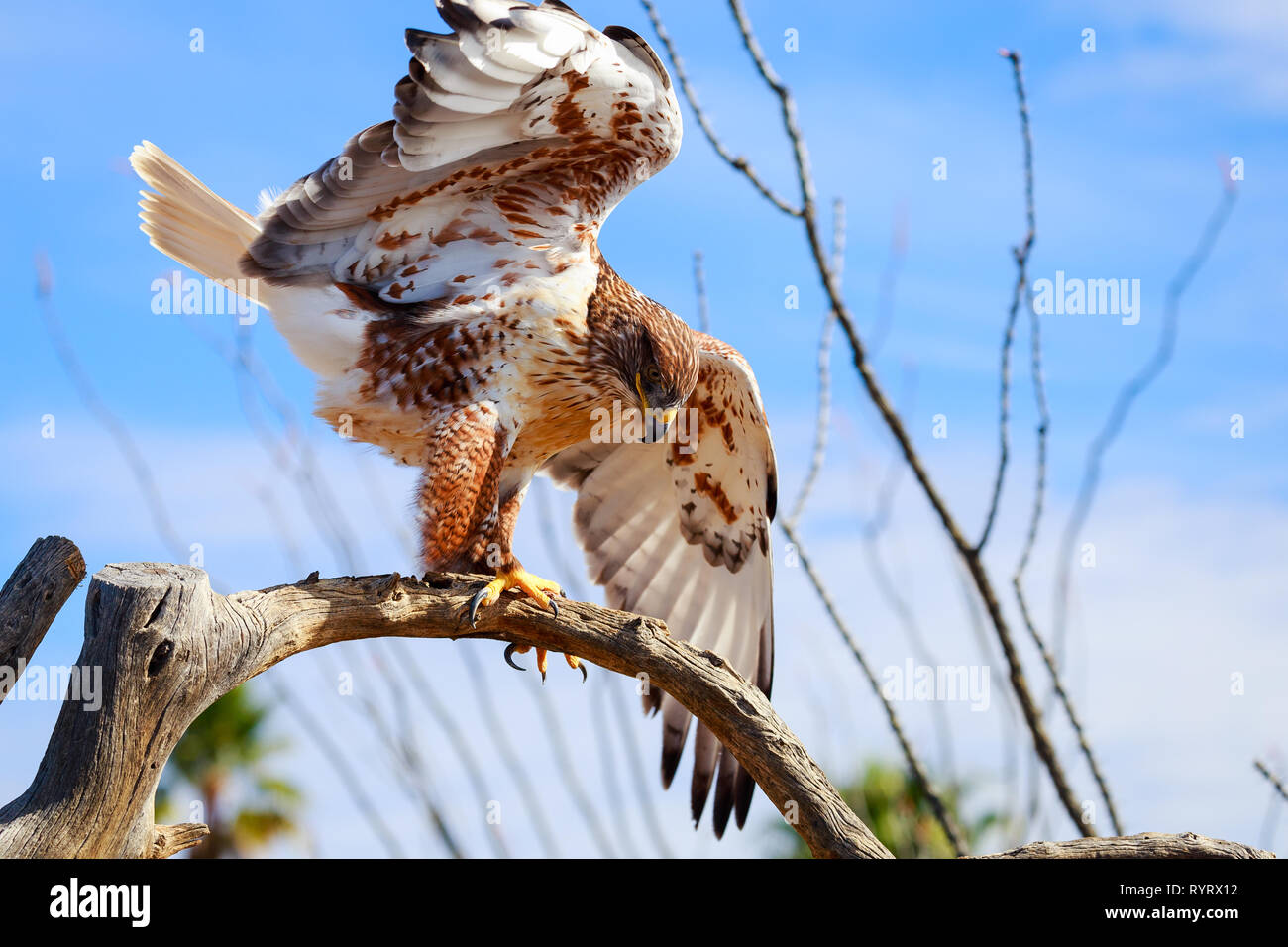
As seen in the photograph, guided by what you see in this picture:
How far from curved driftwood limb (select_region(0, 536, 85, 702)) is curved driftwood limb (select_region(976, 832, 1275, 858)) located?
300cm

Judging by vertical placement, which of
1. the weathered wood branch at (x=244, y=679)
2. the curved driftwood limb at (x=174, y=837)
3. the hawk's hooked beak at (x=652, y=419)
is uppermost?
the hawk's hooked beak at (x=652, y=419)

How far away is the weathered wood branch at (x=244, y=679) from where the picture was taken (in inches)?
115

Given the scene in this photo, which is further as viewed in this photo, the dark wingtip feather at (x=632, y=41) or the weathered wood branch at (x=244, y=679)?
the dark wingtip feather at (x=632, y=41)

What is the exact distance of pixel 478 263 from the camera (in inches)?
166

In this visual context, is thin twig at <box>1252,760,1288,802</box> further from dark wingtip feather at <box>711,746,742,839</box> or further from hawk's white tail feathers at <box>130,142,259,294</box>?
hawk's white tail feathers at <box>130,142,259,294</box>

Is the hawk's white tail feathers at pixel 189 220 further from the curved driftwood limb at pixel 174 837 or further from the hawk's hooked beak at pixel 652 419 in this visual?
the curved driftwood limb at pixel 174 837

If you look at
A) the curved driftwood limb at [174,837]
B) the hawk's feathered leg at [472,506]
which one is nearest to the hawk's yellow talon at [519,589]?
the hawk's feathered leg at [472,506]

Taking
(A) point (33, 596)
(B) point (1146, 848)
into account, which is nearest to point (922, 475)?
(B) point (1146, 848)

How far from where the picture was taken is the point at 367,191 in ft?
13.2

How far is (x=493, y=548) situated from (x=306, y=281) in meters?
1.29

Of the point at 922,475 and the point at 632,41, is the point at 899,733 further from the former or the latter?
the point at 632,41

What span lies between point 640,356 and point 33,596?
7.21 ft

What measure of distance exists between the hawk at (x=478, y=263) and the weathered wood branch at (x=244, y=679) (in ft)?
0.71
